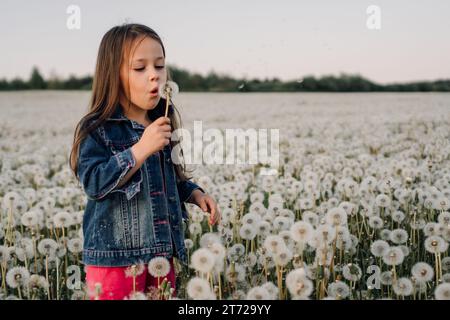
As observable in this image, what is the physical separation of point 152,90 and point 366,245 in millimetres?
1681

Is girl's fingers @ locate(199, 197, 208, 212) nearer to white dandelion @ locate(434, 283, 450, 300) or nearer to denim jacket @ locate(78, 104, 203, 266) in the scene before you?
denim jacket @ locate(78, 104, 203, 266)

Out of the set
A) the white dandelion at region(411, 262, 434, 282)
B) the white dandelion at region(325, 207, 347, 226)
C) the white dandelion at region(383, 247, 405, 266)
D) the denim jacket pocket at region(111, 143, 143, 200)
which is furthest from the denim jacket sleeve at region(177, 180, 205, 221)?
the white dandelion at region(411, 262, 434, 282)

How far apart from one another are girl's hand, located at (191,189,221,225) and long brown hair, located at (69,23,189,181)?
55 centimetres

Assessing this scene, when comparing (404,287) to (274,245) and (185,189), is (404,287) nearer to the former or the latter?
(274,245)

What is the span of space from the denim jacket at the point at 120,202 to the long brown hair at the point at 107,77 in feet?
0.14

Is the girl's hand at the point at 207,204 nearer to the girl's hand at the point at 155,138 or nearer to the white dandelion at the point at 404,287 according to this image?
the girl's hand at the point at 155,138

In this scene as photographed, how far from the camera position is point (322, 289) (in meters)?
2.74

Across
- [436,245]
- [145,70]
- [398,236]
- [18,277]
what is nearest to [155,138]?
[145,70]

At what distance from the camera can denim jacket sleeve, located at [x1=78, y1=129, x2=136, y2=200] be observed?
2.60 meters

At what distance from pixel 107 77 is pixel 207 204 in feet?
2.38

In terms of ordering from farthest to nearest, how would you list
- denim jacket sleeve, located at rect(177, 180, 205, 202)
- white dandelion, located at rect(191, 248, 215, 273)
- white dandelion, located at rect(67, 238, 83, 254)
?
white dandelion, located at rect(67, 238, 83, 254), denim jacket sleeve, located at rect(177, 180, 205, 202), white dandelion, located at rect(191, 248, 215, 273)

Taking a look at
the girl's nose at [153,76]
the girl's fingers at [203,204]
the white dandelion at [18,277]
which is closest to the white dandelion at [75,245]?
the white dandelion at [18,277]

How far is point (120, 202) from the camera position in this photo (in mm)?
2748

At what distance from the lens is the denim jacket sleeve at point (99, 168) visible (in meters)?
2.60
